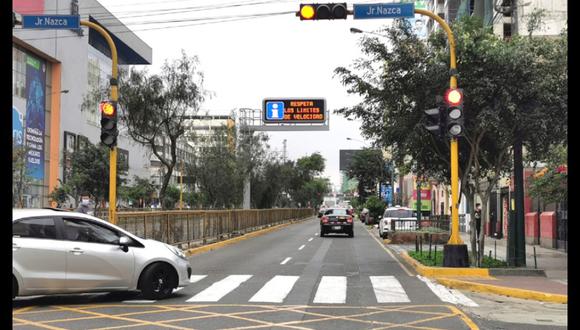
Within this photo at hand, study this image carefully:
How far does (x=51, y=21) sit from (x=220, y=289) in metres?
8.22

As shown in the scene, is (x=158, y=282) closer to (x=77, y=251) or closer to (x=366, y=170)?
(x=77, y=251)

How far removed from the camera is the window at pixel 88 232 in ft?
35.0

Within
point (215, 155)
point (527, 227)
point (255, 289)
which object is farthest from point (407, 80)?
point (215, 155)

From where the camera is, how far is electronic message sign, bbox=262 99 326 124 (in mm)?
39594

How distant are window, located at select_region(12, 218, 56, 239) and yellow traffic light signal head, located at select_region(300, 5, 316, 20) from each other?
6.40 metres

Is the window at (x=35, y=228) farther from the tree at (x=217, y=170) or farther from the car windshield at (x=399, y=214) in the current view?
the tree at (x=217, y=170)

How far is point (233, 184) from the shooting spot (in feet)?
121

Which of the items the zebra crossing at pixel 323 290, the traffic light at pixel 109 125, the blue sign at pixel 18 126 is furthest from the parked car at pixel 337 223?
the blue sign at pixel 18 126

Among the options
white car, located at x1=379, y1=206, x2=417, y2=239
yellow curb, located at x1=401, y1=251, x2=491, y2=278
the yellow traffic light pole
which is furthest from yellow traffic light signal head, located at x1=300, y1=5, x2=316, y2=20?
white car, located at x1=379, y1=206, x2=417, y2=239

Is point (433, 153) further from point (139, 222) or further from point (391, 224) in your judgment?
point (391, 224)

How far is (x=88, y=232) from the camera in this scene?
1087 centimetres

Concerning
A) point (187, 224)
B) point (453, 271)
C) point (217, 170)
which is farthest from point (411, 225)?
point (453, 271)

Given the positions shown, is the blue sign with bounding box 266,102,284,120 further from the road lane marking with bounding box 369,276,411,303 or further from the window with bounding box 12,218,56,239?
the window with bounding box 12,218,56,239

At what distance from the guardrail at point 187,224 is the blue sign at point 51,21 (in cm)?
553
